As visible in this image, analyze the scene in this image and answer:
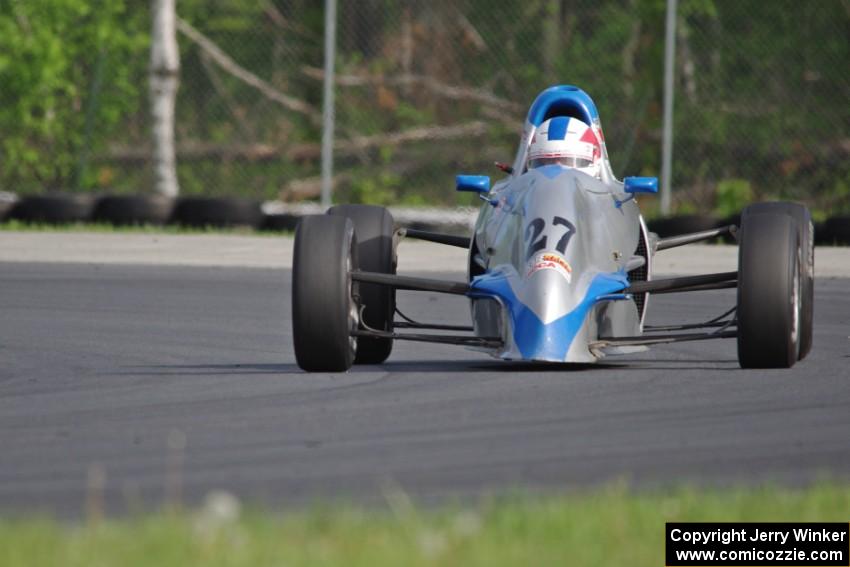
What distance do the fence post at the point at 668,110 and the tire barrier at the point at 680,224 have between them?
1080mm

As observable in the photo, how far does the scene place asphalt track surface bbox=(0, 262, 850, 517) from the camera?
5945 mm

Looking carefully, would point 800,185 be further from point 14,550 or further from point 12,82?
point 14,550

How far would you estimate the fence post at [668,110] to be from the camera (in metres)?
18.3

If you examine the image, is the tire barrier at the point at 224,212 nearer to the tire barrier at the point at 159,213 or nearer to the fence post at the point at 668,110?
the tire barrier at the point at 159,213

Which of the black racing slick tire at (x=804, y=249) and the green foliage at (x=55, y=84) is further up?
the green foliage at (x=55, y=84)

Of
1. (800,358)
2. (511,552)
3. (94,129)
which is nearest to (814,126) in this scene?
(94,129)

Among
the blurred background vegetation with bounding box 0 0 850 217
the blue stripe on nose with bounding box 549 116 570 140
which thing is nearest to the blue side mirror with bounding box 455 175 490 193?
the blue stripe on nose with bounding box 549 116 570 140

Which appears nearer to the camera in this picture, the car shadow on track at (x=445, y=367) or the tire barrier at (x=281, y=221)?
the car shadow on track at (x=445, y=367)

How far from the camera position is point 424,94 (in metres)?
22.0

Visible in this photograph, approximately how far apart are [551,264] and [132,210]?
11202 mm

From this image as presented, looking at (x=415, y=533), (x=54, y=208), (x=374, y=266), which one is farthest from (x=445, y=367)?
(x=54, y=208)

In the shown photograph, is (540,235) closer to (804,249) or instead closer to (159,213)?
(804,249)

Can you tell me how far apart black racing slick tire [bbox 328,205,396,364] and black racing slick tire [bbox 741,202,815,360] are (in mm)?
1855

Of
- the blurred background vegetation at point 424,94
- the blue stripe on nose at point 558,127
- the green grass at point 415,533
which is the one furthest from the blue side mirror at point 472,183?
the blurred background vegetation at point 424,94
